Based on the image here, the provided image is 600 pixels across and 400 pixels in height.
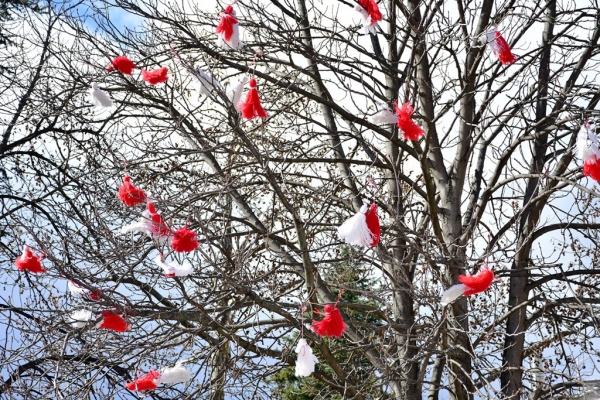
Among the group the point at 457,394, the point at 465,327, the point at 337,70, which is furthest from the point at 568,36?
the point at 457,394

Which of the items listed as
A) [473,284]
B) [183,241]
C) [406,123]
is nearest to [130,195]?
[183,241]

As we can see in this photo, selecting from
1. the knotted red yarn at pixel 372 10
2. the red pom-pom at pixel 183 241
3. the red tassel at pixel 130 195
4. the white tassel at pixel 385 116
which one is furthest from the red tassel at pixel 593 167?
the red tassel at pixel 130 195

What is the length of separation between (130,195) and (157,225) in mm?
603

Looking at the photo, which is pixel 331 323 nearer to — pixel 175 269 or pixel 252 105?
pixel 175 269

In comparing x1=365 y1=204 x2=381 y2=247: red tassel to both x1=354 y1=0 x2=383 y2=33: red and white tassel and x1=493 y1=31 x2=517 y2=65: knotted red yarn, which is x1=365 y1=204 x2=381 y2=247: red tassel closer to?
x1=354 y1=0 x2=383 y2=33: red and white tassel

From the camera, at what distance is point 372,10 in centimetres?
632

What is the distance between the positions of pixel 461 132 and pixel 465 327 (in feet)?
7.47

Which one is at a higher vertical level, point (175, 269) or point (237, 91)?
point (237, 91)

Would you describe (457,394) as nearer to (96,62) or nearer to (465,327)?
(465,327)

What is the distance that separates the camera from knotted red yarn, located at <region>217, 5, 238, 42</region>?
620cm

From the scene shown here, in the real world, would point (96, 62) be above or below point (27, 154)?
below

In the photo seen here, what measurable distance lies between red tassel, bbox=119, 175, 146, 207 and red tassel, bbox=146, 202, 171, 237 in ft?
1.16

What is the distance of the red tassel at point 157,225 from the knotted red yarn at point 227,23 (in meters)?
1.75

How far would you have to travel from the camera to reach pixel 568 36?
26.6 ft
